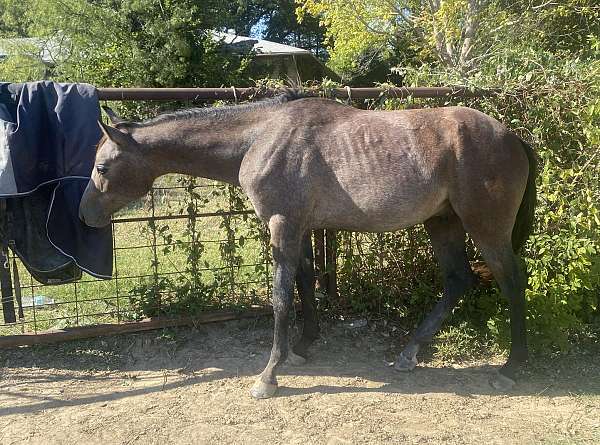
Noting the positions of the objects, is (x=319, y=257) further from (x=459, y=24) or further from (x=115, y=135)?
(x=459, y=24)

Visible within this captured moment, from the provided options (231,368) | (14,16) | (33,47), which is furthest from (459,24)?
(14,16)

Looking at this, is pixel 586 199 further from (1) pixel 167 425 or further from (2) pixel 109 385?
(2) pixel 109 385

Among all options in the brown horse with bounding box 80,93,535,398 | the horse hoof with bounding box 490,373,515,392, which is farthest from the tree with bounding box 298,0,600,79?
the horse hoof with bounding box 490,373,515,392

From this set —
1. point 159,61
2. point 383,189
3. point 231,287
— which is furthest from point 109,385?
point 159,61

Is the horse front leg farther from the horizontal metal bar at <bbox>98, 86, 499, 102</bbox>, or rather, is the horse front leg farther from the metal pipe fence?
the horizontal metal bar at <bbox>98, 86, 499, 102</bbox>

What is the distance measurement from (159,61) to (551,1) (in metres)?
9.70

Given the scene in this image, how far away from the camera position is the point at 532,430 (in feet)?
10.3

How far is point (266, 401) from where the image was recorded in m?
3.51

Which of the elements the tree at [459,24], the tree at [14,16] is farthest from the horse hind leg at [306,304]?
the tree at [14,16]

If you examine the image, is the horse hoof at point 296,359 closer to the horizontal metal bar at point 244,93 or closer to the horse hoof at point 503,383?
the horse hoof at point 503,383

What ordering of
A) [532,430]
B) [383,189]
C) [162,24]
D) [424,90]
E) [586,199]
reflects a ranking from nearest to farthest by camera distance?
[532,430], [383,189], [586,199], [424,90], [162,24]

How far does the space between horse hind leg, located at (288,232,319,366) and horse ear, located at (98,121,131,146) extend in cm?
142

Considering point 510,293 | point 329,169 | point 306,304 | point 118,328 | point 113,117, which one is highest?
point 113,117

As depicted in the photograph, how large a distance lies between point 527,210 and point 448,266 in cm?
70
